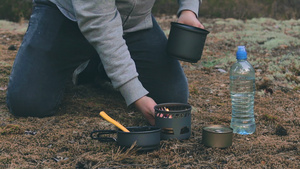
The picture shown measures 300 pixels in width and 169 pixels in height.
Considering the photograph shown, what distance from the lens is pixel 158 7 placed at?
1143 cm

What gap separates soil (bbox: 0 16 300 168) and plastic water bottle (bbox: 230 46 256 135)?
109 millimetres

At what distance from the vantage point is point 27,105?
3230 millimetres

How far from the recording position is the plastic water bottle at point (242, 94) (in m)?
2.97

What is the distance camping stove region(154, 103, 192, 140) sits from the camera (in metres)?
2.51

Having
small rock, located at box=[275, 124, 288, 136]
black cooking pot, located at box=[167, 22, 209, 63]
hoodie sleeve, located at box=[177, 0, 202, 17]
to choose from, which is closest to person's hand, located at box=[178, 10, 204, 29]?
hoodie sleeve, located at box=[177, 0, 202, 17]

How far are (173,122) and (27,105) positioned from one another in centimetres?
139

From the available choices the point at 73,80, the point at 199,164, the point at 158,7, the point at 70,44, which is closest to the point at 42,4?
the point at 70,44

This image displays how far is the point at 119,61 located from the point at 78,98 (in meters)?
1.21

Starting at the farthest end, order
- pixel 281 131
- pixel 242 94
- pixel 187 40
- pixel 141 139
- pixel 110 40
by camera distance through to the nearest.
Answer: pixel 242 94
pixel 187 40
pixel 281 131
pixel 110 40
pixel 141 139

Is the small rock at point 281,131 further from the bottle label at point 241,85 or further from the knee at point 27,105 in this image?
the knee at point 27,105

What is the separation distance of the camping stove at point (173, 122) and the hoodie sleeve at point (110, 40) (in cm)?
23

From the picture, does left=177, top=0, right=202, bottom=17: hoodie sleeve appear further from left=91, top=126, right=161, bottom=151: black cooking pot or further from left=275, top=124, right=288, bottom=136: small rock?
left=91, top=126, right=161, bottom=151: black cooking pot

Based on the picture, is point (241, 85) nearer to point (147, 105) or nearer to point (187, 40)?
point (187, 40)

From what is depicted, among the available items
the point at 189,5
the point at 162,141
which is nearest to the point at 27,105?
the point at 162,141
